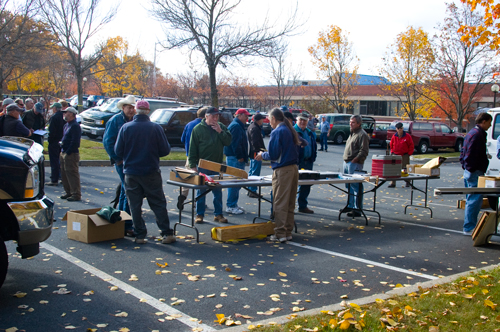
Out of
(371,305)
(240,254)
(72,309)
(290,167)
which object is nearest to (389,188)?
(290,167)

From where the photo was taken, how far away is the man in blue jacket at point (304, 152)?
9.85 m

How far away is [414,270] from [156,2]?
21.5 meters

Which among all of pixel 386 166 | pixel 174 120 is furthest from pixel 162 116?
pixel 386 166

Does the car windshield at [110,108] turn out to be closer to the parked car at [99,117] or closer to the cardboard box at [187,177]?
the parked car at [99,117]

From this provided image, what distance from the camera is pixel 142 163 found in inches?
268

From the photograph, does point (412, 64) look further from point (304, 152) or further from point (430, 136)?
point (304, 152)

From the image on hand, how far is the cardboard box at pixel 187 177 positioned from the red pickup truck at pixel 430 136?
74.9ft

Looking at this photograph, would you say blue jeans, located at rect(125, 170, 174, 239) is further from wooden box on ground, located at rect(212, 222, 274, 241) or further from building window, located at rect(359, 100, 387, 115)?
building window, located at rect(359, 100, 387, 115)

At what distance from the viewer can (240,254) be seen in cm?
666

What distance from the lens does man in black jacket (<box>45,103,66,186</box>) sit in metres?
11.2

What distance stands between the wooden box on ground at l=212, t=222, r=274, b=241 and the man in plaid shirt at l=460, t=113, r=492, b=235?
3445 mm

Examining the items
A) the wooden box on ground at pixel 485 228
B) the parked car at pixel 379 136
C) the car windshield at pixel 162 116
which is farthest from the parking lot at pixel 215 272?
the parked car at pixel 379 136

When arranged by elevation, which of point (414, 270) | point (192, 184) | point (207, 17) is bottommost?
point (414, 270)

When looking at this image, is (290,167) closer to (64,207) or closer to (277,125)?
(277,125)
